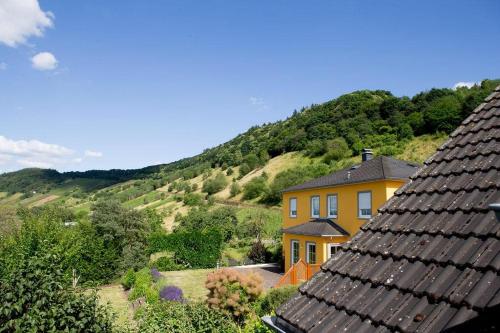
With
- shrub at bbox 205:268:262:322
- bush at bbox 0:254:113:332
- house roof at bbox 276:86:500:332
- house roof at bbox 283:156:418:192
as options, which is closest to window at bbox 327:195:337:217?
house roof at bbox 283:156:418:192

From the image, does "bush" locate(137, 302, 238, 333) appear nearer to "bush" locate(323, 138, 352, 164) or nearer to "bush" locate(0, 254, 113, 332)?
"bush" locate(0, 254, 113, 332)

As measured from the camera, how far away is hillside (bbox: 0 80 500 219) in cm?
6288

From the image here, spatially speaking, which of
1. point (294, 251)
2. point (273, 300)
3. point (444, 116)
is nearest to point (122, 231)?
point (294, 251)

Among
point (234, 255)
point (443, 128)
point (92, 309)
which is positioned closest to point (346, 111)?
point (443, 128)

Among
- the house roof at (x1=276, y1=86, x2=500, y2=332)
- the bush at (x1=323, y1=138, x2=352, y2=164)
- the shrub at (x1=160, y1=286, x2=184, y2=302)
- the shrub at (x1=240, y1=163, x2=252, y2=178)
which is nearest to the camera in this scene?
the house roof at (x1=276, y1=86, x2=500, y2=332)

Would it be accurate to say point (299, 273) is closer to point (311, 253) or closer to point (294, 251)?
point (311, 253)

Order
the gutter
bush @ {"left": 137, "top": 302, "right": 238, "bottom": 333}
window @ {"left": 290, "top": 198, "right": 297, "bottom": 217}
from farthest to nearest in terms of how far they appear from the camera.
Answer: window @ {"left": 290, "top": 198, "right": 297, "bottom": 217}
bush @ {"left": 137, "top": 302, "right": 238, "bottom": 333}
the gutter

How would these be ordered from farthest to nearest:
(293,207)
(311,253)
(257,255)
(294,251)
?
(257,255) < (293,207) < (294,251) < (311,253)

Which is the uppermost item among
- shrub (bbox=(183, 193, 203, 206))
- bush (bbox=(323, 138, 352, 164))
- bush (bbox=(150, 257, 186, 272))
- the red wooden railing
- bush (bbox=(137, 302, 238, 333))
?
bush (bbox=(323, 138, 352, 164))

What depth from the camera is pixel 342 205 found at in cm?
2556

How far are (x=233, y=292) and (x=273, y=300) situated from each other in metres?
1.69

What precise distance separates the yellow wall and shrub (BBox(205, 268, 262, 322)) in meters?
9.02

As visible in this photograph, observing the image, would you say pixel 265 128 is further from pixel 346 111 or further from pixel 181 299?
pixel 181 299

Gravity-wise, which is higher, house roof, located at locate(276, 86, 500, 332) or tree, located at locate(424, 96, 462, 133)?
tree, located at locate(424, 96, 462, 133)
